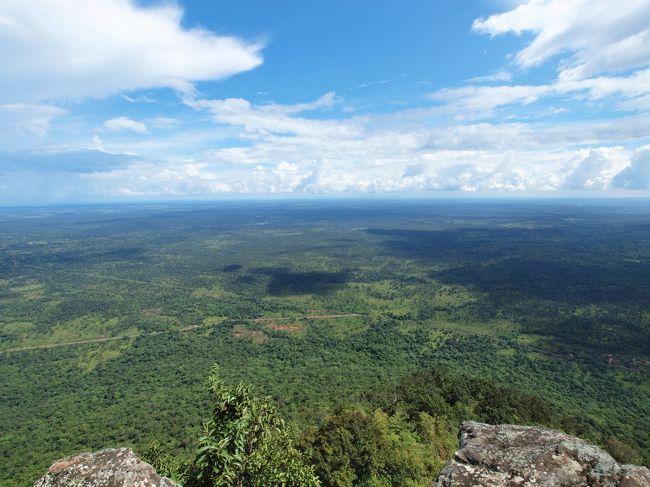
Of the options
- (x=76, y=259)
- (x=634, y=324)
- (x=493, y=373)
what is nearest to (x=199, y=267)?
(x=76, y=259)

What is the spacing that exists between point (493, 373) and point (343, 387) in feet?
102

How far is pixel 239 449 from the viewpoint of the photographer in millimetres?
11633

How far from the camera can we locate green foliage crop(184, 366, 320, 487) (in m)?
11.2

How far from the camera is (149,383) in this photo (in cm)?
6581

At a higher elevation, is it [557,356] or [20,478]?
[20,478]

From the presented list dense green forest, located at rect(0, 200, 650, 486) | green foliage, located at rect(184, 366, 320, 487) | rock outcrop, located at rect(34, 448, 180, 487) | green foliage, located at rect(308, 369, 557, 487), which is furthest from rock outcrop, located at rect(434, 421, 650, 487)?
green foliage, located at rect(308, 369, 557, 487)

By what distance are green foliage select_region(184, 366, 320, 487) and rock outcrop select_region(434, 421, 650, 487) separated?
5864 millimetres

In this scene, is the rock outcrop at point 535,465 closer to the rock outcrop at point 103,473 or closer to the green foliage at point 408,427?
the rock outcrop at point 103,473

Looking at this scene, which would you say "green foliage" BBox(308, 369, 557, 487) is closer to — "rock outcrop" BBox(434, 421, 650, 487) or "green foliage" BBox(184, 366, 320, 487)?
"green foliage" BBox(184, 366, 320, 487)

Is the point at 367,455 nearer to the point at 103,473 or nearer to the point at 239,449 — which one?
the point at 239,449

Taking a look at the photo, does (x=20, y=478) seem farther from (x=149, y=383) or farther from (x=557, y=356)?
(x=557, y=356)

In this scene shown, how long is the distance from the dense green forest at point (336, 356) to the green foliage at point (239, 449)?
1.60 m

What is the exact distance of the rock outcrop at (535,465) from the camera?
945 centimetres

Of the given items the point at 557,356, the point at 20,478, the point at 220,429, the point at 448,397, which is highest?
the point at 220,429
